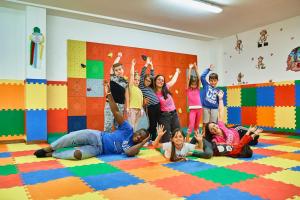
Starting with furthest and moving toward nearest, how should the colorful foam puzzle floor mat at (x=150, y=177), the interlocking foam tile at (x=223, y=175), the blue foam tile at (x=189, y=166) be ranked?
the blue foam tile at (x=189, y=166)
the interlocking foam tile at (x=223, y=175)
the colorful foam puzzle floor mat at (x=150, y=177)

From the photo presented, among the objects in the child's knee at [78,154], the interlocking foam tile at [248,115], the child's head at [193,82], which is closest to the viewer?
the child's knee at [78,154]

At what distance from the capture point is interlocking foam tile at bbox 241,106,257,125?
808 cm

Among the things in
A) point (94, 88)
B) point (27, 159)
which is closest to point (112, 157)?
point (27, 159)

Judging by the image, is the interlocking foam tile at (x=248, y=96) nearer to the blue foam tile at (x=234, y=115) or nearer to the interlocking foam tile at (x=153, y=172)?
the blue foam tile at (x=234, y=115)

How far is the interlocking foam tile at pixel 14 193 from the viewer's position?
2561mm

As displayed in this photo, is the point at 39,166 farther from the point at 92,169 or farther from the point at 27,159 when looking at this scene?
the point at 92,169

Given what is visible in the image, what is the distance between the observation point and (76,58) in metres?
6.97

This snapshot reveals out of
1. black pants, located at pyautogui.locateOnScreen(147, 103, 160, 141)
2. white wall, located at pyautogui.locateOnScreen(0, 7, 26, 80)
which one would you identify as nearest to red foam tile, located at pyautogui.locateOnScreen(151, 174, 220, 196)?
black pants, located at pyautogui.locateOnScreen(147, 103, 160, 141)

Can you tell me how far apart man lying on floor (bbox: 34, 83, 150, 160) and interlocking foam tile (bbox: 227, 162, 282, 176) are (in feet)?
5.19

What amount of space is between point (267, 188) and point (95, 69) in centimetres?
556

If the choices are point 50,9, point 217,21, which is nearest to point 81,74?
point 50,9

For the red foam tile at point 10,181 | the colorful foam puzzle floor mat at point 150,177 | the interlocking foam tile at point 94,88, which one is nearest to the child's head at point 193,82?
the colorful foam puzzle floor mat at point 150,177

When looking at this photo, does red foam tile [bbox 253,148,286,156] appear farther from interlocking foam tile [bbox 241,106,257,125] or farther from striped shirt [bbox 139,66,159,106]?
interlocking foam tile [bbox 241,106,257,125]

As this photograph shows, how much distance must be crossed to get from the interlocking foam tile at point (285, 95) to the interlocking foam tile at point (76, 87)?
561 cm
